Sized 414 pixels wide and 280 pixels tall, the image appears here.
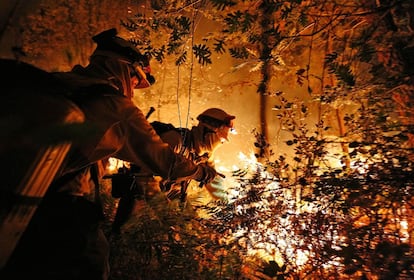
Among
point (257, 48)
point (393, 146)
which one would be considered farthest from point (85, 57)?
point (393, 146)

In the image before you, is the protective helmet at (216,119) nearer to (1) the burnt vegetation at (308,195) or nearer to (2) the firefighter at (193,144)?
(2) the firefighter at (193,144)

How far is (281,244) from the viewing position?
352cm

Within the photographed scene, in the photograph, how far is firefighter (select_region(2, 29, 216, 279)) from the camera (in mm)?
2061

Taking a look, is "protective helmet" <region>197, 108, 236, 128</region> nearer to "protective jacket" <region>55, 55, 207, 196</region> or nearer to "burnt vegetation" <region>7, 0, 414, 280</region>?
"burnt vegetation" <region>7, 0, 414, 280</region>

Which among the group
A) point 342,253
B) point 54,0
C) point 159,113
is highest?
point 54,0

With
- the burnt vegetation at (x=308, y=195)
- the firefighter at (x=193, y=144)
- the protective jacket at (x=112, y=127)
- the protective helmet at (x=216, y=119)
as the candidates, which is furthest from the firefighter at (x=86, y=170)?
the protective helmet at (x=216, y=119)

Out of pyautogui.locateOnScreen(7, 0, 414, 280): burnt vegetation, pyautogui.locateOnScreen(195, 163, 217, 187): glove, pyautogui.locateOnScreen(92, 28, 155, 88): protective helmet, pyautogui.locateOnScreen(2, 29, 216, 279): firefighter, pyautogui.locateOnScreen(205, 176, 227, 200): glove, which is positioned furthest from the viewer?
pyautogui.locateOnScreen(205, 176, 227, 200): glove

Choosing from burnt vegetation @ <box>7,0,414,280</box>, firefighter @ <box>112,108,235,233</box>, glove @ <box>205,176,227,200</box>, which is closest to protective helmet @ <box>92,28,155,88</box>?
burnt vegetation @ <box>7,0,414,280</box>

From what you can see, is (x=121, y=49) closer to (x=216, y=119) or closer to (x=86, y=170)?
(x=86, y=170)

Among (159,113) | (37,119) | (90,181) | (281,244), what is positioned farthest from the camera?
(159,113)

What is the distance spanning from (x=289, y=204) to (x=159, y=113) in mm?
4787

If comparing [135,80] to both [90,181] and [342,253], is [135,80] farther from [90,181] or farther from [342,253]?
[342,253]

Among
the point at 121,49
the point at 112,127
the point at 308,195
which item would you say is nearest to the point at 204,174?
the point at 308,195

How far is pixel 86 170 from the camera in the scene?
2.32m
